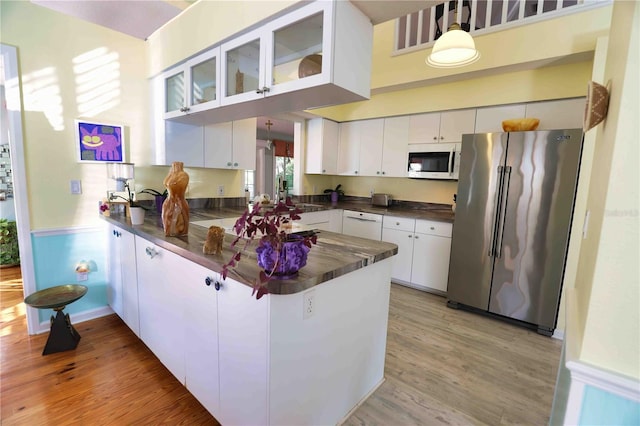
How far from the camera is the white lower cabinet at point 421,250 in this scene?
3.26 m

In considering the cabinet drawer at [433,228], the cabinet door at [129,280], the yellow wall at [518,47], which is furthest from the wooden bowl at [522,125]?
the cabinet door at [129,280]

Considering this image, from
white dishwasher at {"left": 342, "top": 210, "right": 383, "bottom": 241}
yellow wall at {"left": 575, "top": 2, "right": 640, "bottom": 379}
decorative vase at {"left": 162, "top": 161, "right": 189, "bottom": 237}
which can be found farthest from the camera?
white dishwasher at {"left": 342, "top": 210, "right": 383, "bottom": 241}

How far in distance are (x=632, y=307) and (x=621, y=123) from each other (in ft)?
1.52

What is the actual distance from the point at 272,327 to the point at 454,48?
2.30 meters

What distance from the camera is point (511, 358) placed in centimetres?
222

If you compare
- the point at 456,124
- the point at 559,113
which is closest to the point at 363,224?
the point at 456,124

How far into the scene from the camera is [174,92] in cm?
247


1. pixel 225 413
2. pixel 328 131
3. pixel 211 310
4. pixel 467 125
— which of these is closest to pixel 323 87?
pixel 211 310

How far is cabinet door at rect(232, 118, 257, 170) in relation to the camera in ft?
10.1

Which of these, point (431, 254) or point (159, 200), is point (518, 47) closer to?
point (431, 254)

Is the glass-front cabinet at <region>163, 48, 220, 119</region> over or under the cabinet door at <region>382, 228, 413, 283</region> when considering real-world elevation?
over

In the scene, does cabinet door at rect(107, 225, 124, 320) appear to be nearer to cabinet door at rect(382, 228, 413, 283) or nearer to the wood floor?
the wood floor

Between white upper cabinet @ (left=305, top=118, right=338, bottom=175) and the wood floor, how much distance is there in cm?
248

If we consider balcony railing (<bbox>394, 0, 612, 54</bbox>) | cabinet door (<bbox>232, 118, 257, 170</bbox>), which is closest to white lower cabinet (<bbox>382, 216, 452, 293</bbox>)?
cabinet door (<bbox>232, 118, 257, 170</bbox>)
